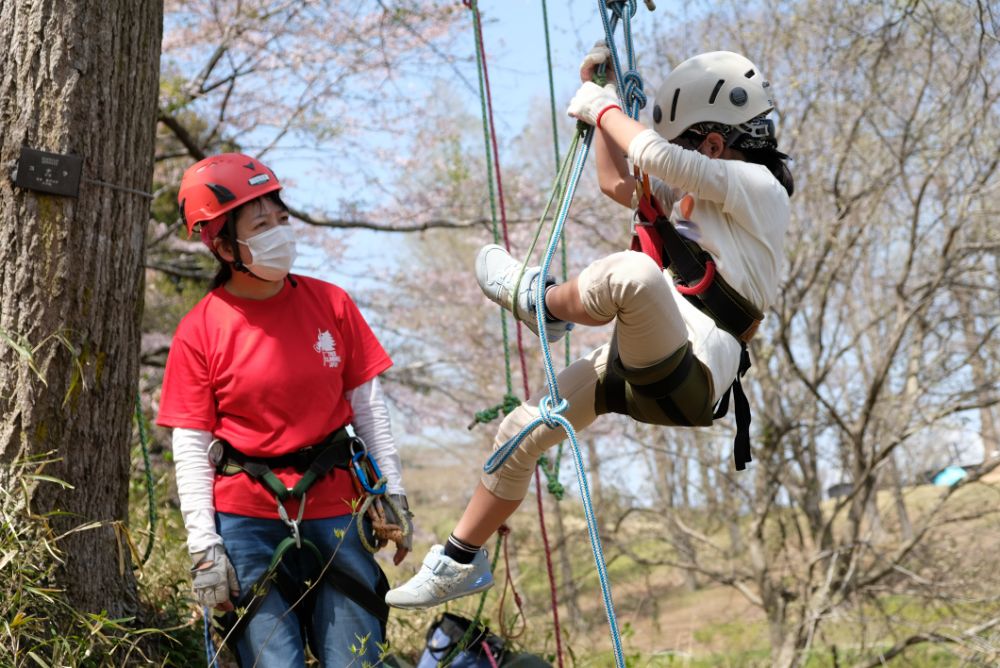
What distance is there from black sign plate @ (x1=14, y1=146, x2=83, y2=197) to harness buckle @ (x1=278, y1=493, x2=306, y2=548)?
3.99 ft

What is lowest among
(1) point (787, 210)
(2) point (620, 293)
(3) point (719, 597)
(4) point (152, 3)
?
(3) point (719, 597)

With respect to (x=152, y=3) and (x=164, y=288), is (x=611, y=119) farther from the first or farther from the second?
(x=164, y=288)

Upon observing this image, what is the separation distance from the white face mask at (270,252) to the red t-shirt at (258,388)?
11 centimetres

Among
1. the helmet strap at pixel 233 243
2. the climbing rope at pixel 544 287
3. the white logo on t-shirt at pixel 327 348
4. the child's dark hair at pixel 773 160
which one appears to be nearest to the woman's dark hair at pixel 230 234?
the helmet strap at pixel 233 243

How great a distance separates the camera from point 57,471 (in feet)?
10.0

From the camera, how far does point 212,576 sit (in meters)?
2.65

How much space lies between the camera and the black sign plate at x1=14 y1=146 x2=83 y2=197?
3.09 meters

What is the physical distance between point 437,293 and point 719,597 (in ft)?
25.4

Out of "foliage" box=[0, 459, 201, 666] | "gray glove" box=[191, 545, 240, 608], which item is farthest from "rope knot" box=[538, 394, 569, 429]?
"foliage" box=[0, 459, 201, 666]

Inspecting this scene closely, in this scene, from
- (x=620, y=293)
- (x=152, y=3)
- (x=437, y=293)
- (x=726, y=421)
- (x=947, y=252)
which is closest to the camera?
(x=620, y=293)

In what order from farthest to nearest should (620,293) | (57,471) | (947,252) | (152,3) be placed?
(947,252) → (152,3) → (57,471) → (620,293)

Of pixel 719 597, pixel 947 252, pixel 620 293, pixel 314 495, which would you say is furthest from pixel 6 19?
pixel 719 597

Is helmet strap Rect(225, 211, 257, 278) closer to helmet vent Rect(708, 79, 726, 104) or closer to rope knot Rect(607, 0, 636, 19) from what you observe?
rope knot Rect(607, 0, 636, 19)

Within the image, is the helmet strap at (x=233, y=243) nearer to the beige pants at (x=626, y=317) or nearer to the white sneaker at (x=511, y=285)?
the white sneaker at (x=511, y=285)
